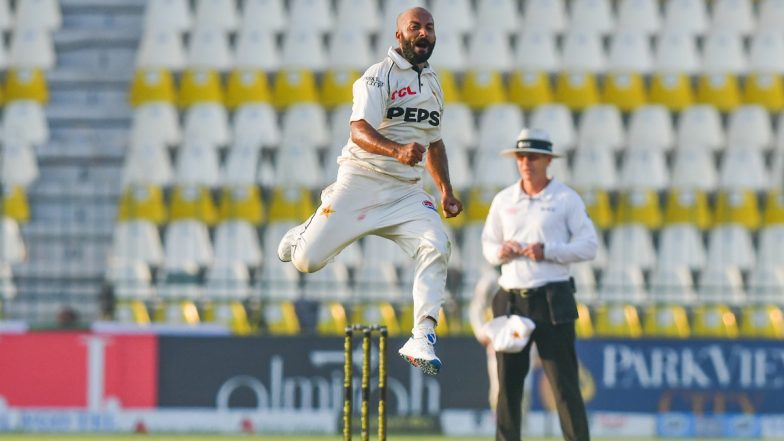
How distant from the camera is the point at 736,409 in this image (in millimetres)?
12609

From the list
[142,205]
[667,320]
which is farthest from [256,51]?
[667,320]

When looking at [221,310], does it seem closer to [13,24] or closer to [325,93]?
[325,93]

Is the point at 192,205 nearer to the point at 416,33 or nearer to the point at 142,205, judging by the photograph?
the point at 142,205

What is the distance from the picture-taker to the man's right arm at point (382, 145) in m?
6.23

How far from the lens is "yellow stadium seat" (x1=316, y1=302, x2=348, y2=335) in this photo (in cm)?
1309

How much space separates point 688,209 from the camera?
49.4 feet

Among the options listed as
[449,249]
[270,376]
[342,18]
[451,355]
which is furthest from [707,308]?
[449,249]

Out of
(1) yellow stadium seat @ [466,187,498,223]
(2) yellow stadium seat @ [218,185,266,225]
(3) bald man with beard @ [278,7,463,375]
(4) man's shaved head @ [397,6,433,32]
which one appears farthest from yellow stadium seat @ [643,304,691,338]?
(4) man's shaved head @ [397,6,433,32]

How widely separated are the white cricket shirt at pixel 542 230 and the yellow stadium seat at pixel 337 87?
7932 millimetres

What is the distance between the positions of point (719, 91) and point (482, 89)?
261 cm

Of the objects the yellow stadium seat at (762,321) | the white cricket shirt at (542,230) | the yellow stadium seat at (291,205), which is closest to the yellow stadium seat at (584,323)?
the yellow stadium seat at (762,321)

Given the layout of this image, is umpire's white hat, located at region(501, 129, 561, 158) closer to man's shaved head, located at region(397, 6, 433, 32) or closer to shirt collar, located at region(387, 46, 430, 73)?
shirt collar, located at region(387, 46, 430, 73)

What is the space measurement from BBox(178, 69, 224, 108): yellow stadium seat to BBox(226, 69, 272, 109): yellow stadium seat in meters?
0.13

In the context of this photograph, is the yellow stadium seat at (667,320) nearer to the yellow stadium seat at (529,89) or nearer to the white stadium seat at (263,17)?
the yellow stadium seat at (529,89)
